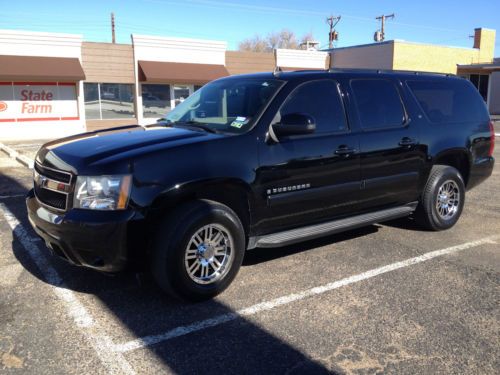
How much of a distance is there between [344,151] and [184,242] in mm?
→ 1898

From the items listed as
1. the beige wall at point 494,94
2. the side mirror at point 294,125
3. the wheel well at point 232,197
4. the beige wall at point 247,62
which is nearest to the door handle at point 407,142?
the side mirror at point 294,125

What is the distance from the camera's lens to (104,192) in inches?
139

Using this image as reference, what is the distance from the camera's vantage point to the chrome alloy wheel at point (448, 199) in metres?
5.82

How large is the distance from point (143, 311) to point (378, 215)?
8.87 feet

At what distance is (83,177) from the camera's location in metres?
3.57

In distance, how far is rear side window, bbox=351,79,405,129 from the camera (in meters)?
4.95

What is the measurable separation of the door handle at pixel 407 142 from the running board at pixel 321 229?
2.34 feet

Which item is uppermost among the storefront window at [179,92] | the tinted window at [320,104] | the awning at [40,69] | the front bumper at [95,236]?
the awning at [40,69]

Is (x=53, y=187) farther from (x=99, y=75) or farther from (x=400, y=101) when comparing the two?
(x=99, y=75)

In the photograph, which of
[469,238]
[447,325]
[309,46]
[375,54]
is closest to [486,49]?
[375,54]

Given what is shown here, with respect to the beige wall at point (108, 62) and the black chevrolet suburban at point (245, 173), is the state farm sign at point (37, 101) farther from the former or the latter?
the black chevrolet suburban at point (245, 173)

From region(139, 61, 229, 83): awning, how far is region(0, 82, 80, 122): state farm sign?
357cm

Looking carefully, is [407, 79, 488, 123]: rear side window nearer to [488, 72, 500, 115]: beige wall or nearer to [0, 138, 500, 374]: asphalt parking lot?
[0, 138, 500, 374]: asphalt parking lot

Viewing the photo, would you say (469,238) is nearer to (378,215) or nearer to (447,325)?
(378,215)
